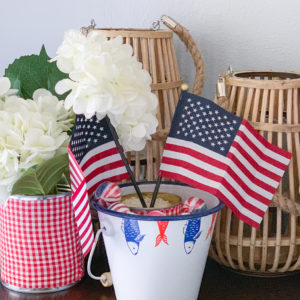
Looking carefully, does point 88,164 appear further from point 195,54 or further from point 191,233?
point 195,54

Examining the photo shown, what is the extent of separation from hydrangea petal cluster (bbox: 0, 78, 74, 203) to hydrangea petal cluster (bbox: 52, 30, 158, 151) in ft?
0.26

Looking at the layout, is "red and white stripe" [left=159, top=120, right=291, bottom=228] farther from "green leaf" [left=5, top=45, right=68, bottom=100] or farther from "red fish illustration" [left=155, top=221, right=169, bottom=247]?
"green leaf" [left=5, top=45, right=68, bottom=100]

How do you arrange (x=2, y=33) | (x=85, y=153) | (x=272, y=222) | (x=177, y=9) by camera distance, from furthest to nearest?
(x=2, y=33) → (x=177, y=9) → (x=272, y=222) → (x=85, y=153)

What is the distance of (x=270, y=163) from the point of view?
0.91 meters

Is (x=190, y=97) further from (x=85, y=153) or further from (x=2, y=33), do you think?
(x=2, y=33)

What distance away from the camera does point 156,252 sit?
2.63 ft

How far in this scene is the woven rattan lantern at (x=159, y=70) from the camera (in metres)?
1.03

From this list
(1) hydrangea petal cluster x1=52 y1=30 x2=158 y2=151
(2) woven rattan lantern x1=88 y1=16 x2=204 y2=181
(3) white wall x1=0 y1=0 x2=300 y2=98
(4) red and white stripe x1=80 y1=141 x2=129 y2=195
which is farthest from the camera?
(3) white wall x1=0 y1=0 x2=300 y2=98

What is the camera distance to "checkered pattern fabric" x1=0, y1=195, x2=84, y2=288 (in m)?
0.92

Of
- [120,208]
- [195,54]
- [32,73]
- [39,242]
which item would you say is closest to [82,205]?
[120,208]

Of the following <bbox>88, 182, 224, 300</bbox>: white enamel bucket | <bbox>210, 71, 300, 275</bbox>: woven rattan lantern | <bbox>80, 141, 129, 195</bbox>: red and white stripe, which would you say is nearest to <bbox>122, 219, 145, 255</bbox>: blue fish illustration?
<bbox>88, 182, 224, 300</bbox>: white enamel bucket

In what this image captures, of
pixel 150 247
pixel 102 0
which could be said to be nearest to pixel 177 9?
pixel 102 0

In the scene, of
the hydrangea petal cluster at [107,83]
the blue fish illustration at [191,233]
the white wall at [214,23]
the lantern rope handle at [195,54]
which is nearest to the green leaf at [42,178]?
the hydrangea petal cluster at [107,83]

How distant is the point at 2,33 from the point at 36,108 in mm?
646
